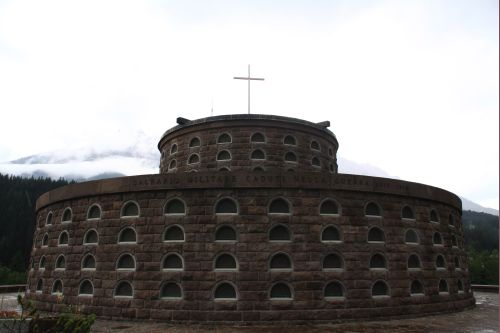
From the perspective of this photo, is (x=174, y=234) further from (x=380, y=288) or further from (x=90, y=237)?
(x=380, y=288)

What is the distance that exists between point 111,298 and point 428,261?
1247cm

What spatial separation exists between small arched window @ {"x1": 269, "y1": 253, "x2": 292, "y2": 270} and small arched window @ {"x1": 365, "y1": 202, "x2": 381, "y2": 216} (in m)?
3.85

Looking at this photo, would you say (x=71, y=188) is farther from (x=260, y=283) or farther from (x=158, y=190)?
(x=260, y=283)

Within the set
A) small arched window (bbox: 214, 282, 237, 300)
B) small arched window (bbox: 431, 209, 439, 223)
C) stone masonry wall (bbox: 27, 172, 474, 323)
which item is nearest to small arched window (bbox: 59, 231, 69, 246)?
stone masonry wall (bbox: 27, 172, 474, 323)

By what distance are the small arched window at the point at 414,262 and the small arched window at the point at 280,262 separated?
5159mm

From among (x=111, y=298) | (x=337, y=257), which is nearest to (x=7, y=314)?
(x=111, y=298)

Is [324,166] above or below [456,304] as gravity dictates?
above

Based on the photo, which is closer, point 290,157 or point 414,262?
point 414,262

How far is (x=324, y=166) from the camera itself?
23156mm

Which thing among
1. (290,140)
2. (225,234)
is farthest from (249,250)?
(290,140)

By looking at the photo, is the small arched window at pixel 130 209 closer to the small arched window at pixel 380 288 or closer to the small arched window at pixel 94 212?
the small arched window at pixel 94 212

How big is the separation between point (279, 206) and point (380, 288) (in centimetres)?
486

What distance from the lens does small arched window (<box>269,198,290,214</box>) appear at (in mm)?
14703

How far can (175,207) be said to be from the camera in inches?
590
